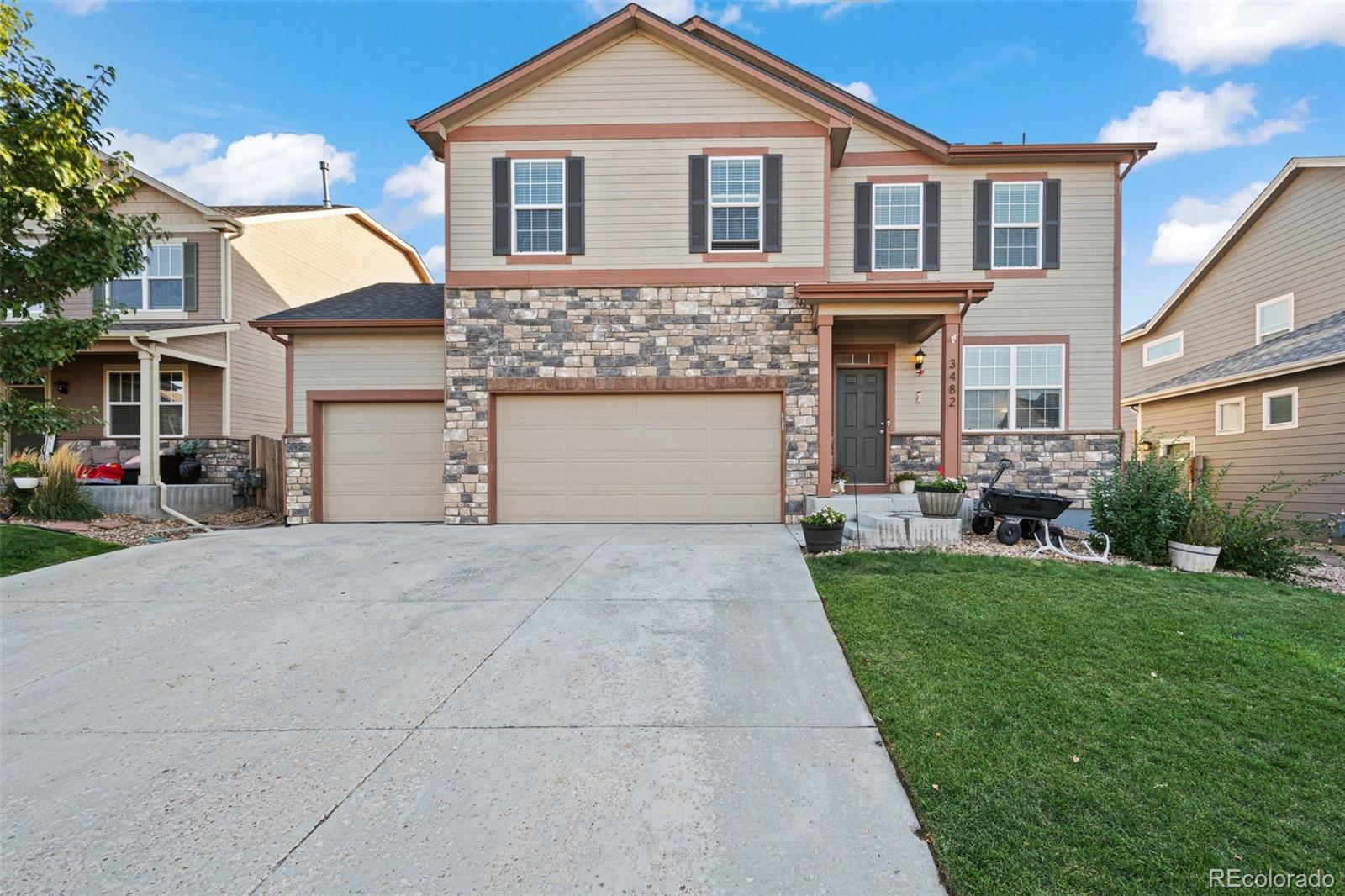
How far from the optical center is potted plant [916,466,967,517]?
7.58 metres

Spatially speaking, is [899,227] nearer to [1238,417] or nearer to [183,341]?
[1238,417]

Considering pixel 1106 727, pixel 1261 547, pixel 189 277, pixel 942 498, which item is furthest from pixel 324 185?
pixel 1261 547

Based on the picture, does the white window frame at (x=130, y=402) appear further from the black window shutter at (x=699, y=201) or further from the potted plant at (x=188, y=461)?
the black window shutter at (x=699, y=201)

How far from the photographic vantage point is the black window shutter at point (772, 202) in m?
9.33

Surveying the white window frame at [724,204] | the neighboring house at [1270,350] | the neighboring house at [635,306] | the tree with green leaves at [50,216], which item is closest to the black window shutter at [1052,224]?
the neighboring house at [635,306]

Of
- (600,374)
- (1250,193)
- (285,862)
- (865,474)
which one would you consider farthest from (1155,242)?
(285,862)

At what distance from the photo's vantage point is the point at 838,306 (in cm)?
888

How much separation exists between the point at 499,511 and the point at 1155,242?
159 feet

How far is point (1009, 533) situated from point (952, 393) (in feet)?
7.66

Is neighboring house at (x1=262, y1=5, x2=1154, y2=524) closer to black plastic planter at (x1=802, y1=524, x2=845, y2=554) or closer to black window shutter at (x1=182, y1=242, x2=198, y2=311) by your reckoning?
black plastic planter at (x1=802, y1=524, x2=845, y2=554)

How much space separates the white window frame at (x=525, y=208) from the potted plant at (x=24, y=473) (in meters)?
8.48

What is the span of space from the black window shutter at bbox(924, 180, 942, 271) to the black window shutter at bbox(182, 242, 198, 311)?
49.3ft

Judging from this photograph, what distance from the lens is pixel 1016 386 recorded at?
10.3 meters

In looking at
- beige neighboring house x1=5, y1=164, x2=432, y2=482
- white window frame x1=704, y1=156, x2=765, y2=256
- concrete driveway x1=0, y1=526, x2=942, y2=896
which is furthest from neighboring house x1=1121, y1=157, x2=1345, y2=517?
beige neighboring house x1=5, y1=164, x2=432, y2=482
